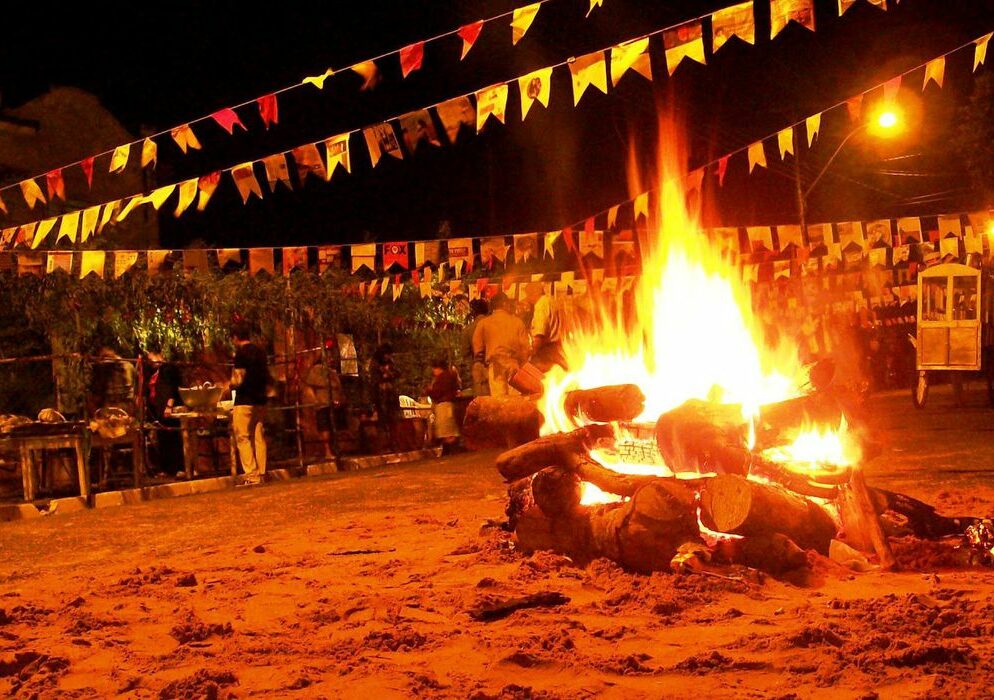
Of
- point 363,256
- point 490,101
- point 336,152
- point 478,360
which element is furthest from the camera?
point 363,256

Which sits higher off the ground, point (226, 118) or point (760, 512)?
point (226, 118)

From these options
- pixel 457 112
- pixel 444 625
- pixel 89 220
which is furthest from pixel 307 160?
pixel 444 625

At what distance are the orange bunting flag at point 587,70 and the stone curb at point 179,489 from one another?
21.6 ft

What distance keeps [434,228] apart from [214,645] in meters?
26.7

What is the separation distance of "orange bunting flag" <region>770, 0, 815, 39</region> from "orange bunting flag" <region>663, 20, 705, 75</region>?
2.38 ft

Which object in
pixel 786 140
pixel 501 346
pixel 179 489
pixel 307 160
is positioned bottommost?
pixel 179 489

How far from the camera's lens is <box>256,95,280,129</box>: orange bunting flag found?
32.8 ft

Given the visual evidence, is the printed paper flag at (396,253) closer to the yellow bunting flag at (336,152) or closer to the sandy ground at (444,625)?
the yellow bunting flag at (336,152)

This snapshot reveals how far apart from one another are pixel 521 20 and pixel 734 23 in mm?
2046

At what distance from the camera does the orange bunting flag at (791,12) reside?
8.66 metres

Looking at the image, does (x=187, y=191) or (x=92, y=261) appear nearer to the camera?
(x=187, y=191)

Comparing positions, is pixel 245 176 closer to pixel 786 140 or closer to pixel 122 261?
pixel 122 261

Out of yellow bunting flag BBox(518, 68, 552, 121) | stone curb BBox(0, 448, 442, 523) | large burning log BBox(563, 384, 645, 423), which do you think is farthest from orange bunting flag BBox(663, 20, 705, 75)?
stone curb BBox(0, 448, 442, 523)

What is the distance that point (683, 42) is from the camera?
9.28 meters
